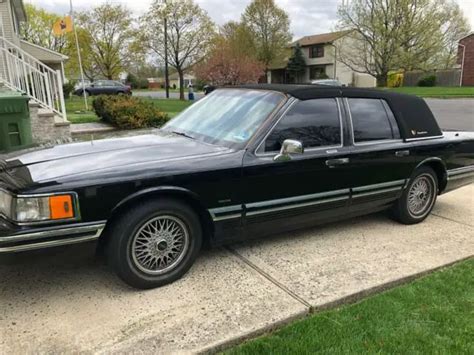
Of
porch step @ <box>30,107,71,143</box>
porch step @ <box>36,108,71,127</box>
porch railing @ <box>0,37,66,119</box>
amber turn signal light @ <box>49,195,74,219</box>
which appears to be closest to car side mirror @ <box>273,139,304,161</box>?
amber turn signal light @ <box>49,195,74,219</box>

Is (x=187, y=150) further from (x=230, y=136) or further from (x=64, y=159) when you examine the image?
(x=64, y=159)

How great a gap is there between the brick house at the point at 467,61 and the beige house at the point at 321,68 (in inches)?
413

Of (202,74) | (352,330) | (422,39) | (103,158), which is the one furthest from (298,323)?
(422,39)

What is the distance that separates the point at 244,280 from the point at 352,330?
938 mm

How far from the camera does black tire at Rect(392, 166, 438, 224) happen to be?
4508 mm

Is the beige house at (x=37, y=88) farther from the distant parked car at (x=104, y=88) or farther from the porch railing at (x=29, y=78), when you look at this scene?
the distant parked car at (x=104, y=88)

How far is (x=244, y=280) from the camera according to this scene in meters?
3.27

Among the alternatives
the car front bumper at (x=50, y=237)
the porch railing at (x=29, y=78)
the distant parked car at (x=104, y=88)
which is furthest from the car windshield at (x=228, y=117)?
the distant parked car at (x=104, y=88)

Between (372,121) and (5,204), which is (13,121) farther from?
(372,121)

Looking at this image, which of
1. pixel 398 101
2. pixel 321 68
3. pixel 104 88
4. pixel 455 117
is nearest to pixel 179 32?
pixel 104 88

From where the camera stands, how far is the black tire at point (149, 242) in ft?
9.41

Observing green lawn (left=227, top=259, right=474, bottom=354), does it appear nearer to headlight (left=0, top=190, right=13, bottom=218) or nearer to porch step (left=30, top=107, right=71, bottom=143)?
headlight (left=0, top=190, right=13, bottom=218)

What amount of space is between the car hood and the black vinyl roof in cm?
100

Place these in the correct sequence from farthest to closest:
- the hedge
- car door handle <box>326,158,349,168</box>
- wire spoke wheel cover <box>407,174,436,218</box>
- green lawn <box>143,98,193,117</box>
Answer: green lawn <box>143,98,193,117</box> → the hedge → wire spoke wheel cover <box>407,174,436,218</box> → car door handle <box>326,158,349,168</box>
